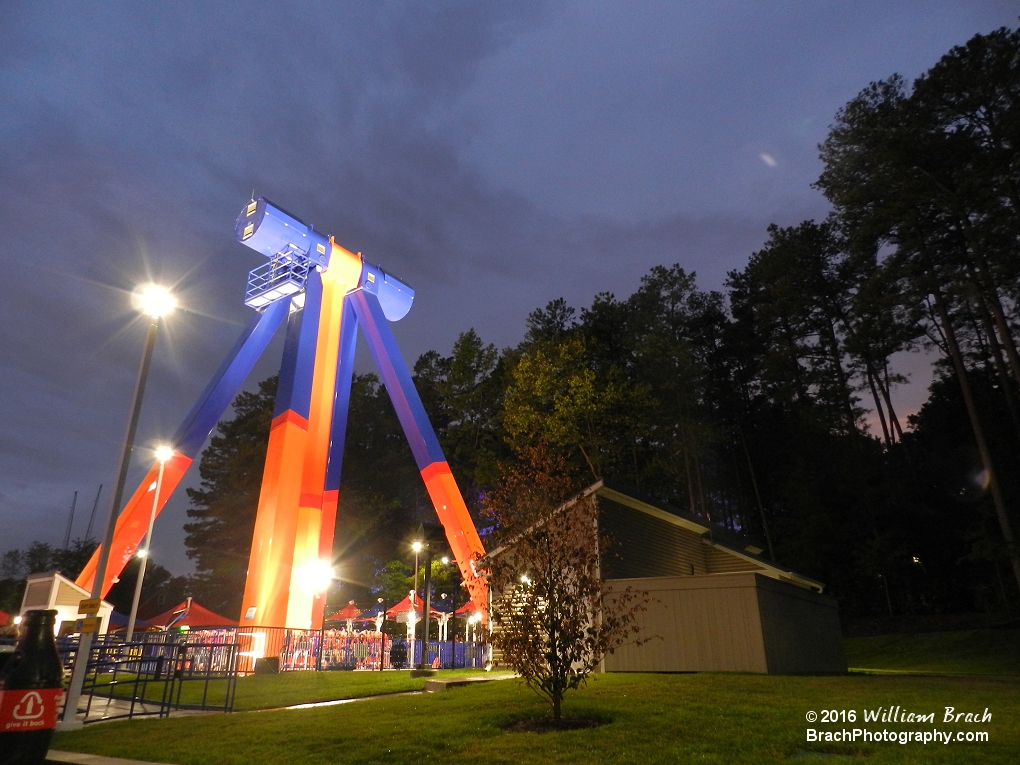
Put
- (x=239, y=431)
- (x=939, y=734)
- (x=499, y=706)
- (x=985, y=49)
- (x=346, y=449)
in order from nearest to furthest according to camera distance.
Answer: (x=939, y=734) < (x=499, y=706) < (x=985, y=49) < (x=346, y=449) < (x=239, y=431)

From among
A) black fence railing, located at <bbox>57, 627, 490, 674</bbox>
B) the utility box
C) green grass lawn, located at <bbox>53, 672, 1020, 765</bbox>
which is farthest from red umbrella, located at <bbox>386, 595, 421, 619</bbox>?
green grass lawn, located at <bbox>53, 672, 1020, 765</bbox>

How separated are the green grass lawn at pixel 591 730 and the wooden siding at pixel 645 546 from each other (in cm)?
732

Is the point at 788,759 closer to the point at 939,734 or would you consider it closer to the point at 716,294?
the point at 939,734

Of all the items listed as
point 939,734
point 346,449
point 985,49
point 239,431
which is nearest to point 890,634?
point 985,49

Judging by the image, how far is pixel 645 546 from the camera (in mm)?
21250

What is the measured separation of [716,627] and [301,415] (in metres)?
14.9

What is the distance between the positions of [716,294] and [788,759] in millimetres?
49087

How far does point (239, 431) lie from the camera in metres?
57.0

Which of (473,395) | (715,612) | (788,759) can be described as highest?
(473,395)

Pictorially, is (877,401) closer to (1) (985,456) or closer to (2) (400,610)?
(1) (985,456)

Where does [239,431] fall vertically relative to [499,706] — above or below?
above

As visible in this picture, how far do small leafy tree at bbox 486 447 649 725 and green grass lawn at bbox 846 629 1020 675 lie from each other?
21266 mm

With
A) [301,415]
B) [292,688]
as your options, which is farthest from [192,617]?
[292,688]

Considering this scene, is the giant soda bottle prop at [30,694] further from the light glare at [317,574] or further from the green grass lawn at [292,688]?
the light glare at [317,574]
